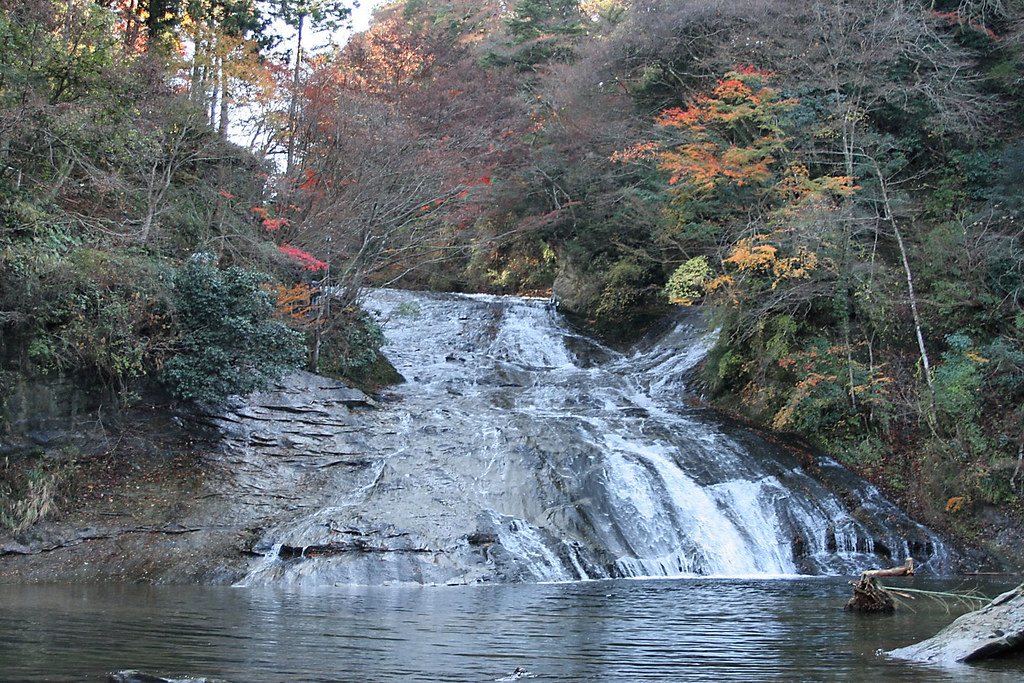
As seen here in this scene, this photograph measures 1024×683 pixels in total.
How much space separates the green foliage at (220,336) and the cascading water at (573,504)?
2.31 m

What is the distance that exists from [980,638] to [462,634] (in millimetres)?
3896

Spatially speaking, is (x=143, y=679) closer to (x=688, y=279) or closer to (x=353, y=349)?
(x=353, y=349)

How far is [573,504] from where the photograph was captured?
14.2 metres

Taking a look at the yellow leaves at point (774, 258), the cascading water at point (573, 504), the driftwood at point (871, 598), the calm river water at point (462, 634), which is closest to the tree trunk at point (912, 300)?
the yellow leaves at point (774, 258)

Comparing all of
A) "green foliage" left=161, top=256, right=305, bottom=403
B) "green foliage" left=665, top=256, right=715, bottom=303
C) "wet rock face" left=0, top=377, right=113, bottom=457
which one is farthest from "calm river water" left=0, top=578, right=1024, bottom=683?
"green foliage" left=665, top=256, right=715, bottom=303

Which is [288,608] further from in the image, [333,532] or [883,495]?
[883,495]

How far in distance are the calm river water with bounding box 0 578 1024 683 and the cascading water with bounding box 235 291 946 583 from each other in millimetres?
1160

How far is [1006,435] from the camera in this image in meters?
15.7

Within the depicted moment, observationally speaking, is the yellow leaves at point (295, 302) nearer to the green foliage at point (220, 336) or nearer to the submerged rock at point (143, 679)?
the green foliage at point (220, 336)

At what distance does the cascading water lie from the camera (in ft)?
41.4

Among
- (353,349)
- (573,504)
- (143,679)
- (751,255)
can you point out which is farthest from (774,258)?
(143,679)

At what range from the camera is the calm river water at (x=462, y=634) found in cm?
593

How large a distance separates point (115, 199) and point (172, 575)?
7504 mm

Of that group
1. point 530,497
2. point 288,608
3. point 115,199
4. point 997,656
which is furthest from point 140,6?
point 997,656
